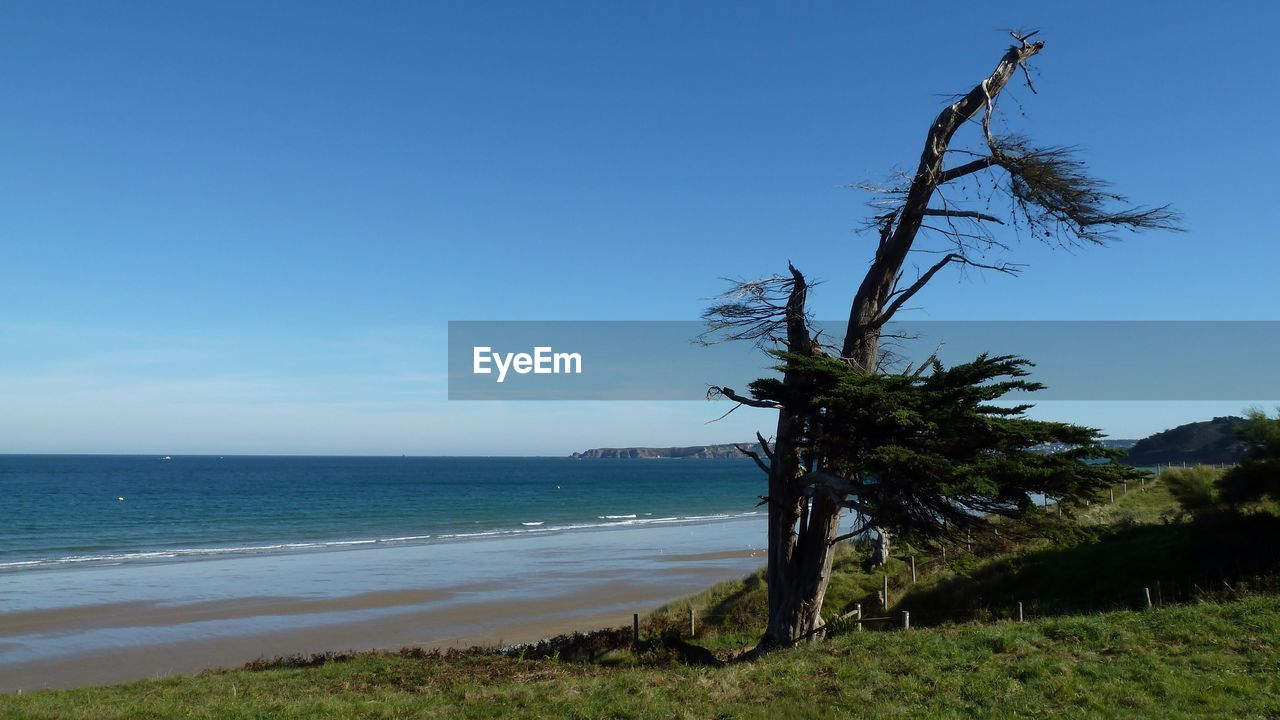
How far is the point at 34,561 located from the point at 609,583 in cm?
2631

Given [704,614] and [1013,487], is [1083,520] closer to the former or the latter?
[704,614]

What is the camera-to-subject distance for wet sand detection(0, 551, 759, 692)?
745 inches

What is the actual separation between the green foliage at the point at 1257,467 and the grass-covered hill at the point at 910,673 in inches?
26.5

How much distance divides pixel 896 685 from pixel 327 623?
19133 mm

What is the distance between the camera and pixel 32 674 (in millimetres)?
18203

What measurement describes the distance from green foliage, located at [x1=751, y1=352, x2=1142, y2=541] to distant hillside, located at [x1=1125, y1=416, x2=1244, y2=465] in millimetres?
100018

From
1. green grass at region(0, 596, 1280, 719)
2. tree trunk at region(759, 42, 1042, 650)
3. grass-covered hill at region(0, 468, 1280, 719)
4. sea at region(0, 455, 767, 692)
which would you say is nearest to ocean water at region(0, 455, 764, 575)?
sea at region(0, 455, 767, 692)

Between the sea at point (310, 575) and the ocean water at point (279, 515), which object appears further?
the ocean water at point (279, 515)

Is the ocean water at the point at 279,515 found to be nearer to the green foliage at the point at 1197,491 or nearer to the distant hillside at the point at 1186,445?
the green foliage at the point at 1197,491

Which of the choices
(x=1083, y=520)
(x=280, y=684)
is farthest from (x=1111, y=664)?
(x=1083, y=520)

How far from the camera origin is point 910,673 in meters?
9.86

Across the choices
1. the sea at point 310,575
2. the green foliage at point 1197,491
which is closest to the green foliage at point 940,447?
the green foliage at point 1197,491

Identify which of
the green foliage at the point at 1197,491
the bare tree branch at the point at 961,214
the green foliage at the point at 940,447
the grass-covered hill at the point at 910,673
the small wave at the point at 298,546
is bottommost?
the small wave at the point at 298,546

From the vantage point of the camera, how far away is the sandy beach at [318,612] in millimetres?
19859
